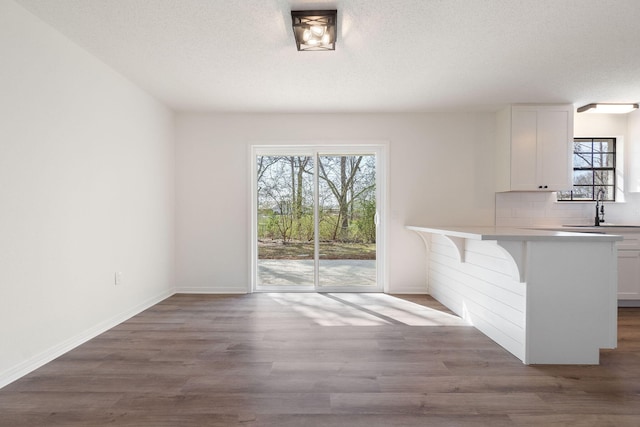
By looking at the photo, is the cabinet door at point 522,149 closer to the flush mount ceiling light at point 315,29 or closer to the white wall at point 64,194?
the flush mount ceiling light at point 315,29

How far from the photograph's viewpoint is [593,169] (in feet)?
14.3

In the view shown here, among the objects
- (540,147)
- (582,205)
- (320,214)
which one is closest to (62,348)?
(320,214)

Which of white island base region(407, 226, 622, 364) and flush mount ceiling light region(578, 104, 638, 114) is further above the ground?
flush mount ceiling light region(578, 104, 638, 114)

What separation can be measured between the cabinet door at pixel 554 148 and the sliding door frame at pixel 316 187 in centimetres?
181

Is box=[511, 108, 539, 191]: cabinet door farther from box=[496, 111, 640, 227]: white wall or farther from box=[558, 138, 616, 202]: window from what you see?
box=[558, 138, 616, 202]: window

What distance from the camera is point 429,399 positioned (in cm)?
184

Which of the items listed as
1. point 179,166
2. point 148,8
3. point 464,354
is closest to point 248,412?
point 464,354

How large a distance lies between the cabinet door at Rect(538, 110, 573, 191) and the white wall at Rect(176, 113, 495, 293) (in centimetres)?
57

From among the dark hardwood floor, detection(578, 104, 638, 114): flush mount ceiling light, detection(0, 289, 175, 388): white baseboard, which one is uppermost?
detection(578, 104, 638, 114): flush mount ceiling light

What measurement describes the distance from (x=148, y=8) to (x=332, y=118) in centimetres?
251

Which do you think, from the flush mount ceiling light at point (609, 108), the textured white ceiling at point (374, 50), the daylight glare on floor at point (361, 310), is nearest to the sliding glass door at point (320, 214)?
the daylight glare on floor at point (361, 310)

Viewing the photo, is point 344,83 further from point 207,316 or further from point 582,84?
point 207,316

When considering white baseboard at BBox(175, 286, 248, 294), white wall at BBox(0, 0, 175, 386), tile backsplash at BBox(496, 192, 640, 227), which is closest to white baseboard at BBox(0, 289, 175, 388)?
white wall at BBox(0, 0, 175, 386)

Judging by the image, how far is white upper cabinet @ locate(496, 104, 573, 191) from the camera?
390 cm
